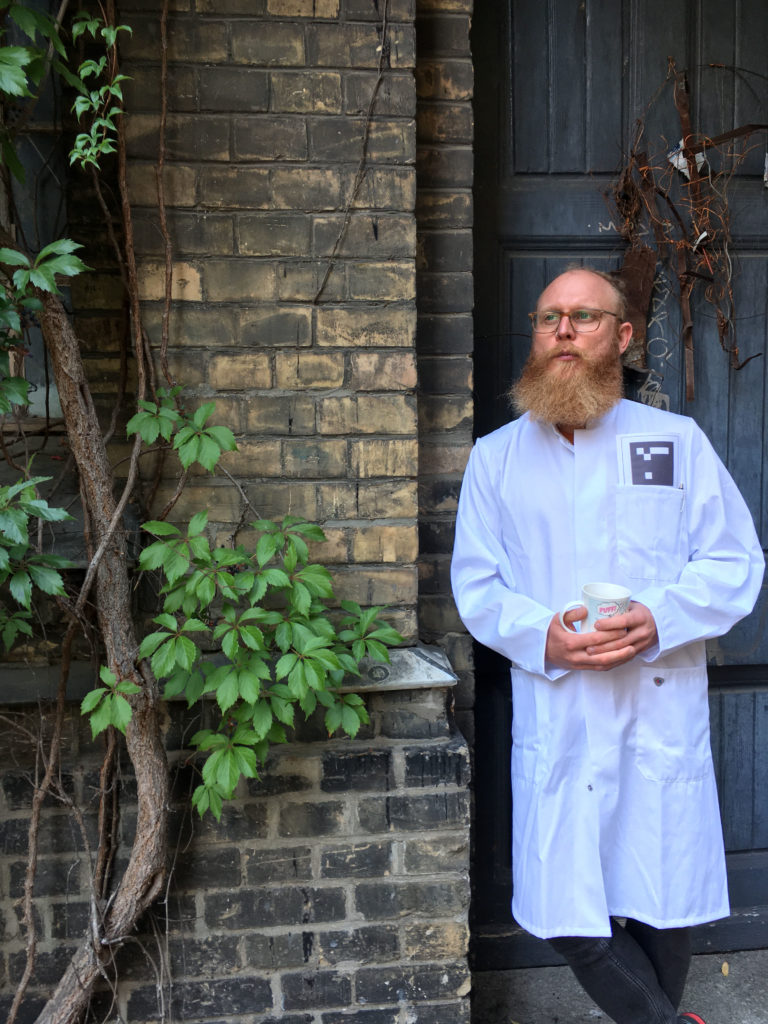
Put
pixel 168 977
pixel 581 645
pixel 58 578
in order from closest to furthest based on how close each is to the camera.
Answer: pixel 58 578, pixel 581 645, pixel 168 977

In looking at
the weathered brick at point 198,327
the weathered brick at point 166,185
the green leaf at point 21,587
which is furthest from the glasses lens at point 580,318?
the green leaf at point 21,587

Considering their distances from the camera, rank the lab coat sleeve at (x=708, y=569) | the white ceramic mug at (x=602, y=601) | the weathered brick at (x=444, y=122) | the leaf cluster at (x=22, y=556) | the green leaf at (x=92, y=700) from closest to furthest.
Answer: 1. the leaf cluster at (x=22, y=556)
2. the green leaf at (x=92, y=700)
3. the white ceramic mug at (x=602, y=601)
4. the lab coat sleeve at (x=708, y=569)
5. the weathered brick at (x=444, y=122)

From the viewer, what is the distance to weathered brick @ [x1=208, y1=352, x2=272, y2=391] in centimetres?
206

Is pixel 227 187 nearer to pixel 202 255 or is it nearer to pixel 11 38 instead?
pixel 202 255

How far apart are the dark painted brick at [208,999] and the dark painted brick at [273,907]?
148 mm

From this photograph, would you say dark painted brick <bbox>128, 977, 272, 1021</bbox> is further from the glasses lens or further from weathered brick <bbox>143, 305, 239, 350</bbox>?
the glasses lens

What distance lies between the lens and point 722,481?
2123mm

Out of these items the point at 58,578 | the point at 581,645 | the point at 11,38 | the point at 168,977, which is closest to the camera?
the point at 58,578

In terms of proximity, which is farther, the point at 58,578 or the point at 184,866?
the point at 184,866

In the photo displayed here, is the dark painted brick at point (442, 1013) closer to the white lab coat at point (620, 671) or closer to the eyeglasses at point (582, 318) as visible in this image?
the white lab coat at point (620, 671)

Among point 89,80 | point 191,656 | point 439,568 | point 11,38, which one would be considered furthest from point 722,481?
point 11,38

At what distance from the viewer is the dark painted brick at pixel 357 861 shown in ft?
6.96

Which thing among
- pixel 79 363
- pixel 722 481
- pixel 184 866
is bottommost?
pixel 184 866

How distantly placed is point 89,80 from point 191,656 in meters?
1.41
